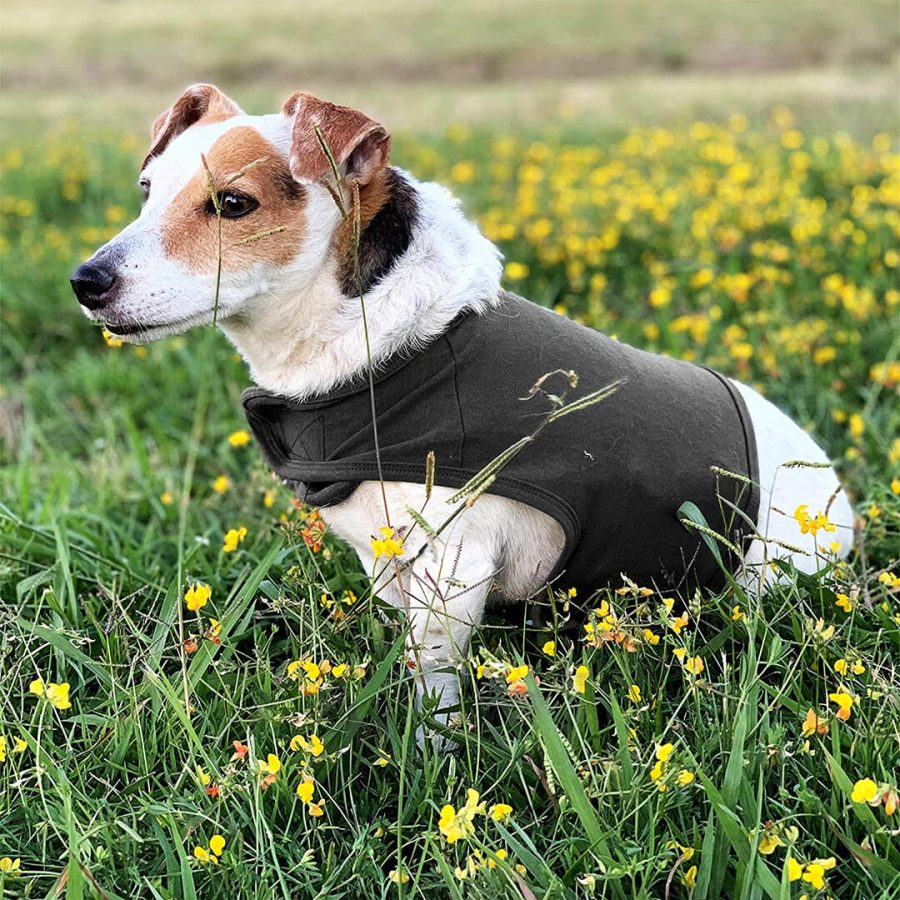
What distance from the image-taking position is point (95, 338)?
572 centimetres

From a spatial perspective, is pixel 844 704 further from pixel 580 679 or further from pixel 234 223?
pixel 234 223

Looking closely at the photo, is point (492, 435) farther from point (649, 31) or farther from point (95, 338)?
point (649, 31)

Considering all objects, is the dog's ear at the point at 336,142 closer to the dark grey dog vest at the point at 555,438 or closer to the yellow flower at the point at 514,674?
the dark grey dog vest at the point at 555,438

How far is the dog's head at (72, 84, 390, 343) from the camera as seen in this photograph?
2516mm

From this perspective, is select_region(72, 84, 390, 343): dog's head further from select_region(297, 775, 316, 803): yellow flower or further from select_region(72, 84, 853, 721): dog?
select_region(297, 775, 316, 803): yellow flower

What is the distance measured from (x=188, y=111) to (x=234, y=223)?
2.31 feet

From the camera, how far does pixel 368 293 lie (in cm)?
266

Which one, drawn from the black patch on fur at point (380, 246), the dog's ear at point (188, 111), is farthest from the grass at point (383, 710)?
the dog's ear at point (188, 111)

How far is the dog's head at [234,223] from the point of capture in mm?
2516

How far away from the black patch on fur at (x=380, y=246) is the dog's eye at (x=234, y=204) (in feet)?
0.87


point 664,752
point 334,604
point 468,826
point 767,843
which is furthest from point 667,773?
point 334,604

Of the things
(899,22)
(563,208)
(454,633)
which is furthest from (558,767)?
(899,22)

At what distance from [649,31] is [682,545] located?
1634 centimetres

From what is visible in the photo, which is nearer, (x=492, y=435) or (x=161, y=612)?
(x=492, y=435)
